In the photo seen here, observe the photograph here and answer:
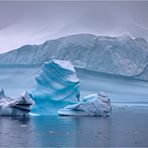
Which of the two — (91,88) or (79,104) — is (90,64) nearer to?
(91,88)

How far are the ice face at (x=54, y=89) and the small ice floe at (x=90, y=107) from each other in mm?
674

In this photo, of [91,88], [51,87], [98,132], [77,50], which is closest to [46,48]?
[77,50]

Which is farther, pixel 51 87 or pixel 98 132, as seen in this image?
pixel 51 87

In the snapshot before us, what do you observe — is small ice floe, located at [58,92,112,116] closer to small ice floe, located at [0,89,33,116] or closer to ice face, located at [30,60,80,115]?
ice face, located at [30,60,80,115]

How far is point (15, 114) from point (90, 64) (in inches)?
517

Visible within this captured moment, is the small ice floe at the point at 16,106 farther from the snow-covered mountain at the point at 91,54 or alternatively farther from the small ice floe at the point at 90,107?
the snow-covered mountain at the point at 91,54

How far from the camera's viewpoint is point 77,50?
36.5 meters

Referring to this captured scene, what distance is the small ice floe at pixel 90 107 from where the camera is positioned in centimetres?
2414

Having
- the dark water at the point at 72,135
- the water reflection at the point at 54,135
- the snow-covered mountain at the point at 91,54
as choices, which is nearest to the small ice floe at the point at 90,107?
the dark water at the point at 72,135

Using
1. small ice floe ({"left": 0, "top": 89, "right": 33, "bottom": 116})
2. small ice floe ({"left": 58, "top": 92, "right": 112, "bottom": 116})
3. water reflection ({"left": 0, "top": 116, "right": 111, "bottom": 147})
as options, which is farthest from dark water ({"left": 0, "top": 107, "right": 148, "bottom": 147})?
small ice floe ({"left": 58, "top": 92, "right": 112, "bottom": 116})

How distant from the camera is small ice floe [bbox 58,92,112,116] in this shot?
24.1 metres

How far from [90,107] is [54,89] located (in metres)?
2.12

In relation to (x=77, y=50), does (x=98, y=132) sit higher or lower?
lower

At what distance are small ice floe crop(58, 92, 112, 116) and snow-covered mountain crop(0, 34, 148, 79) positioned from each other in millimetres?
10792
